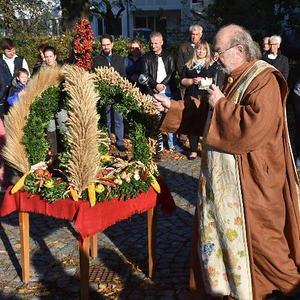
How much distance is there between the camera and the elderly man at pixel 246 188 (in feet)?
10.4

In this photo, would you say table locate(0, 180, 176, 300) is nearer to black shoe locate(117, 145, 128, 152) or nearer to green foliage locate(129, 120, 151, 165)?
green foliage locate(129, 120, 151, 165)

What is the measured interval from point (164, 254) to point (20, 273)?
1411 millimetres

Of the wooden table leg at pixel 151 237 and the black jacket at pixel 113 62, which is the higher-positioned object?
the black jacket at pixel 113 62

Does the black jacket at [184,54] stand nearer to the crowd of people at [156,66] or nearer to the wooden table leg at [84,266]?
the crowd of people at [156,66]

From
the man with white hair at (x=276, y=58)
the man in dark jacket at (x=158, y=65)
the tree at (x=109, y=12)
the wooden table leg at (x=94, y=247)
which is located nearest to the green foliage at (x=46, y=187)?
the wooden table leg at (x=94, y=247)

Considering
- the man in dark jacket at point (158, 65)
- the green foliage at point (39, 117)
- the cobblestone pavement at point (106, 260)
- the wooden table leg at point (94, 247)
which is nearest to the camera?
the green foliage at point (39, 117)

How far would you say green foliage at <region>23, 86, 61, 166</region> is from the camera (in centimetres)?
404

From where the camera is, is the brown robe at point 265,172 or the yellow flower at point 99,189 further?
the yellow flower at point 99,189

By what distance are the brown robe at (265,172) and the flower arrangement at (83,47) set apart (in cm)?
179

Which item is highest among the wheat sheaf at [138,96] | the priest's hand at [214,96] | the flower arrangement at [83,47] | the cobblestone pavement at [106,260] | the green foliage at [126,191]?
the flower arrangement at [83,47]

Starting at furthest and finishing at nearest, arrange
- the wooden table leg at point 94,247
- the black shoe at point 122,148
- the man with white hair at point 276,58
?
the man with white hair at point 276,58
the black shoe at point 122,148
the wooden table leg at point 94,247

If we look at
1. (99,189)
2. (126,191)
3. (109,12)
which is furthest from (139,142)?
(109,12)

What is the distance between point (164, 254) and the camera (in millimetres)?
4836

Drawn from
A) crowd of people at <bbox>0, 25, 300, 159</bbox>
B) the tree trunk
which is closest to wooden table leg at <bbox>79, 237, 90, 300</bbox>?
crowd of people at <bbox>0, 25, 300, 159</bbox>
